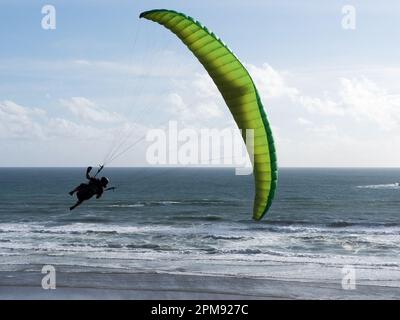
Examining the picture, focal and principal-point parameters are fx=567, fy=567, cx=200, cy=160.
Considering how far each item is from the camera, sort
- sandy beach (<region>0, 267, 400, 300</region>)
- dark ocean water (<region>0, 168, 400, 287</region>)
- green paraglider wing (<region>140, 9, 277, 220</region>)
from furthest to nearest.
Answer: dark ocean water (<region>0, 168, 400, 287</region>) → sandy beach (<region>0, 267, 400, 300</region>) → green paraglider wing (<region>140, 9, 277, 220</region>)

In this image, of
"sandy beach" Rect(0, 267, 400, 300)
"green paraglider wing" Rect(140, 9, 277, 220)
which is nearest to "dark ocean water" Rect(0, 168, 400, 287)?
"sandy beach" Rect(0, 267, 400, 300)

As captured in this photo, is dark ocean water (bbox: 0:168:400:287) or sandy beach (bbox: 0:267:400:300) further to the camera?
dark ocean water (bbox: 0:168:400:287)

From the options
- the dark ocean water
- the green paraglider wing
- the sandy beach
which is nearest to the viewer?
the green paraglider wing

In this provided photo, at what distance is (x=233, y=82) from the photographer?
455 inches

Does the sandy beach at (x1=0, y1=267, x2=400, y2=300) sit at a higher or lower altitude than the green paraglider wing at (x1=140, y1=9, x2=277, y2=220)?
lower

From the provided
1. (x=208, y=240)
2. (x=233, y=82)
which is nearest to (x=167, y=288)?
(x=233, y=82)

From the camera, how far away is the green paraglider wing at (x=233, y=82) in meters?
11.4

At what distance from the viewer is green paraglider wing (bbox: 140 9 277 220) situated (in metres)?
11.4

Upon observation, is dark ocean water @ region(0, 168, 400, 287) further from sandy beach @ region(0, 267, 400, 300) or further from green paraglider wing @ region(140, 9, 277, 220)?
green paraglider wing @ region(140, 9, 277, 220)

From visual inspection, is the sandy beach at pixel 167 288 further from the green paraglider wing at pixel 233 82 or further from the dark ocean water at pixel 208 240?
the green paraglider wing at pixel 233 82

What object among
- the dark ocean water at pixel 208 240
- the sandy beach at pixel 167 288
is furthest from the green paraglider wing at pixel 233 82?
the dark ocean water at pixel 208 240

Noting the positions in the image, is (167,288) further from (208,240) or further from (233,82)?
(208,240)
